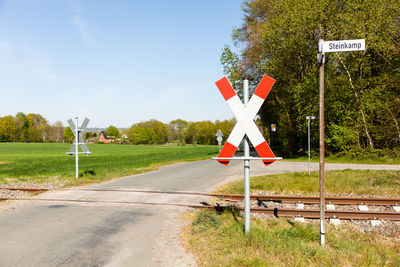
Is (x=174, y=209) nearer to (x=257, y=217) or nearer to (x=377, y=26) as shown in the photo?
(x=257, y=217)

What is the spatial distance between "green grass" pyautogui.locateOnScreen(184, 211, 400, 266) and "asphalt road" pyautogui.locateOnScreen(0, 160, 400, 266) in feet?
1.52

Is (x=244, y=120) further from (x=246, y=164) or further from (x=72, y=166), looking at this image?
(x=72, y=166)

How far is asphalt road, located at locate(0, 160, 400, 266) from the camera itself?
4.39 meters

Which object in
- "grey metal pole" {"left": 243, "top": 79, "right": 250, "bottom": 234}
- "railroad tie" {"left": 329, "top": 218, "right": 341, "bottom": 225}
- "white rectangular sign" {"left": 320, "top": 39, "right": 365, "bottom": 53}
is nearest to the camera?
"white rectangular sign" {"left": 320, "top": 39, "right": 365, "bottom": 53}

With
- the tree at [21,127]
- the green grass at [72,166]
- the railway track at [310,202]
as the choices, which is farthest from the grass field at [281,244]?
the tree at [21,127]

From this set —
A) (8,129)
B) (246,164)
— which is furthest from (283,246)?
(8,129)

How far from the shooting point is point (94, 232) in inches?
224

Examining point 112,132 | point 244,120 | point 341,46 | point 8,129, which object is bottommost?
point 244,120

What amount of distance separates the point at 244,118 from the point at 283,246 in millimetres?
2130

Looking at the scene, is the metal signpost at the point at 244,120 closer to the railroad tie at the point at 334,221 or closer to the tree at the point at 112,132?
the railroad tie at the point at 334,221

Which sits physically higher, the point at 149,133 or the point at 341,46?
the point at 149,133

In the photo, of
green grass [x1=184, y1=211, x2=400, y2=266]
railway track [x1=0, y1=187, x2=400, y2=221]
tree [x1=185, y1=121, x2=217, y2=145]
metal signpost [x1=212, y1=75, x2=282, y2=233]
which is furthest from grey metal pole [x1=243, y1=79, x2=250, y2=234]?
tree [x1=185, y1=121, x2=217, y2=145]

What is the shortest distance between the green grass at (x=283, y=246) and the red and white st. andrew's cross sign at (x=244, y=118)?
1365mm

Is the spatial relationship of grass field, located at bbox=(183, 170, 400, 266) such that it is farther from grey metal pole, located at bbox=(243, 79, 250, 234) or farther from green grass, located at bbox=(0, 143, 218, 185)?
green grass, located at bbox=(0, 143, 218, 185)
